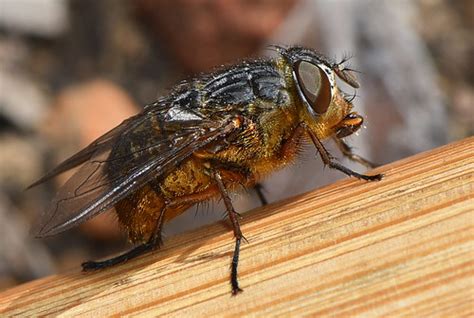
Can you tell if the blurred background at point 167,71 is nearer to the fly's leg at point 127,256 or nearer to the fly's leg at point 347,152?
the fly's leg at point 347,152

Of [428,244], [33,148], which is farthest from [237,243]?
[33,148]

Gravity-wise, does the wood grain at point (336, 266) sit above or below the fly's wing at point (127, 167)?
below

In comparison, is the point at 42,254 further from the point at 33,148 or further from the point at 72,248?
the point at 33,148

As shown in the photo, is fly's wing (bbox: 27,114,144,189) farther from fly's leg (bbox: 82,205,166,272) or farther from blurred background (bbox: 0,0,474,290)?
blurred background (bbox: 0,0,474,290)

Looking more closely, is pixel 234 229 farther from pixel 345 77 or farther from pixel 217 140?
pixel 345 77

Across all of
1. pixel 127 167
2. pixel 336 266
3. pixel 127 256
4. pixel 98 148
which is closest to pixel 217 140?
pixel 127 167

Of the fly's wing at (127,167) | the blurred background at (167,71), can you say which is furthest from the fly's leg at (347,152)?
the blurred background at (167,71)
